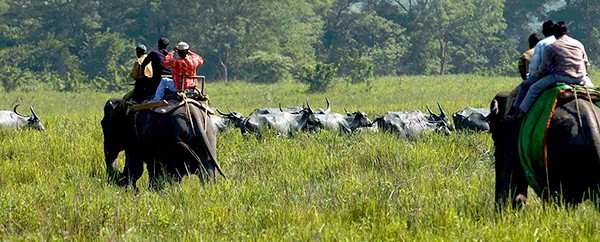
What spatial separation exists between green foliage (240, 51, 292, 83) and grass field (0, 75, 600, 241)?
116ft

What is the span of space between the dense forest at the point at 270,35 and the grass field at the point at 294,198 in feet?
108

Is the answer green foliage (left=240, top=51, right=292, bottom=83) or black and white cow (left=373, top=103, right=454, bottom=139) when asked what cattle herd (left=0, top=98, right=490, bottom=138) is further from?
green foliage (left=240, top=51, right=292, bottom=83)

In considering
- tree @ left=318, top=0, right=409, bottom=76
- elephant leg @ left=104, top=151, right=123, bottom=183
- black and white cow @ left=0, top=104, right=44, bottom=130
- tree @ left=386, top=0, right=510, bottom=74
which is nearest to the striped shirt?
elephant leg @ left=104, top=151, right=123, bottom=183

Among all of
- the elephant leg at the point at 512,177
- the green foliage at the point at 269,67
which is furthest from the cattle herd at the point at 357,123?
the green foliage at the point at 269,67

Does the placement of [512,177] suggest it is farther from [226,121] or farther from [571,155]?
[226,121]

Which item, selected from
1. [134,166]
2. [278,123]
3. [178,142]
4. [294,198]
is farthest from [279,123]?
[294,198]

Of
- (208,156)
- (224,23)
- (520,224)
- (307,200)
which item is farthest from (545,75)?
(224,23)

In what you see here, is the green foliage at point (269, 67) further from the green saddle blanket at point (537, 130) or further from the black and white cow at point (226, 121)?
the green saddle blanket at point (537, 130)

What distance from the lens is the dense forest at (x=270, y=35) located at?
48.9 meters

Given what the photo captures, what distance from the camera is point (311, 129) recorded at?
14.4 m

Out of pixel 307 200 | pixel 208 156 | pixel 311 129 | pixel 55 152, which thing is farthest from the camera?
pixel 311 129

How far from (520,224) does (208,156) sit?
12.7ft

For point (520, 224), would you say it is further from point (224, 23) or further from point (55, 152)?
point (224, 23)

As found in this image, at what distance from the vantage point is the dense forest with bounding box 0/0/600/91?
1924 inches
